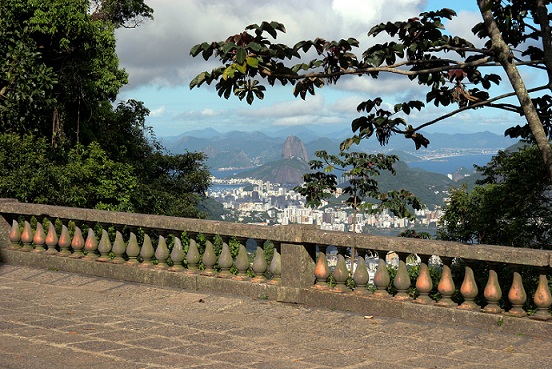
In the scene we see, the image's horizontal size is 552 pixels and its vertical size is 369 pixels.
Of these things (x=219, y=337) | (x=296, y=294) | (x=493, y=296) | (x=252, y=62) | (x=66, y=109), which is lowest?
(x=219, y=337)

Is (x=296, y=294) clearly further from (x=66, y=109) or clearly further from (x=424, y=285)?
(x=66, y=109)

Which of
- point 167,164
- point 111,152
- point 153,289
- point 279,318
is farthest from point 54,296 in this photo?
point 167,164

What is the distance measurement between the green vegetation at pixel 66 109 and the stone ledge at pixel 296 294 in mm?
9968

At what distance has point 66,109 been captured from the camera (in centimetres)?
2609

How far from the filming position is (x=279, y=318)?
24.5 ft

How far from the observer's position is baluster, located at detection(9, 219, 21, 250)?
417 inches

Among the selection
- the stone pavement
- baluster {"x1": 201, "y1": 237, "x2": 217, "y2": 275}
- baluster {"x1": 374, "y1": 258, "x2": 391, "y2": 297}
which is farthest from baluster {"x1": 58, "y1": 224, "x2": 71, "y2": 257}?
baluster {"x1": 374, "y1": 258, "x2": 391, "y2": 297}

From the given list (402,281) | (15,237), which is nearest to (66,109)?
(15,237)

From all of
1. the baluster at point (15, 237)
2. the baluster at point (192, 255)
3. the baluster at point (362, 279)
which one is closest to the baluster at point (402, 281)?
the baluster at point (362, 279)

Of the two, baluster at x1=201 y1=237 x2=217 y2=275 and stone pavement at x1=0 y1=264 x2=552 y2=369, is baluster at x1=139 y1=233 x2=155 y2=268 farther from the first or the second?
baluster at x1=201 y1=237 x2=217 y2=275

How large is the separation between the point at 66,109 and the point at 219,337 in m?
21.0

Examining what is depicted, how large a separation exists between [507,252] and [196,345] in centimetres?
290

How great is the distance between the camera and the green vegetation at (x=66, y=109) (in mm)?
20797

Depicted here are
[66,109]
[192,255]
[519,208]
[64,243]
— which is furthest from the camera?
[66,109]
